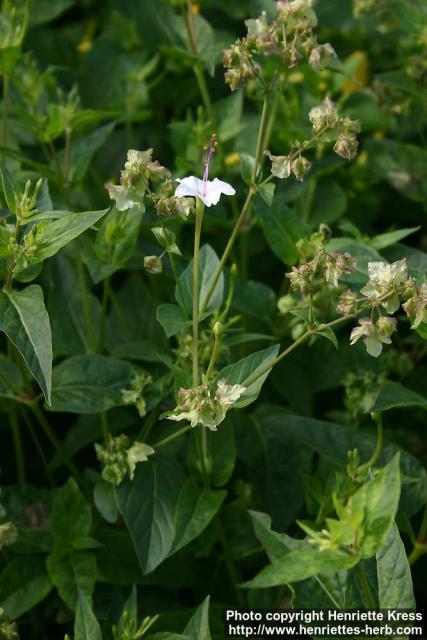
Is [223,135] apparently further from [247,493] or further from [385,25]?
[247,493]

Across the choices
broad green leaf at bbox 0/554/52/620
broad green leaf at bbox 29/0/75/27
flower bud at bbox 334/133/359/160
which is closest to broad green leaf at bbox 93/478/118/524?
broad green leaf at bbox 0/554/52/620

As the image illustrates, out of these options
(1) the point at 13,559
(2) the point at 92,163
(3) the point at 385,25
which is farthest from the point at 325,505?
(3) the point at 385,25

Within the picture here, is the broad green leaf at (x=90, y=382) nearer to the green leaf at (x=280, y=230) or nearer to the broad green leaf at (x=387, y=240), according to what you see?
the green leaf at (x=280, y=230)

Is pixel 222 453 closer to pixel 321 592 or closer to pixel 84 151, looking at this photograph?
pixel 321 592

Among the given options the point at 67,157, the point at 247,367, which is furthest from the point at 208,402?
the point at 67,157

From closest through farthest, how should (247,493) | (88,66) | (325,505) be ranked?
(325,505), (247,493), (88,66)

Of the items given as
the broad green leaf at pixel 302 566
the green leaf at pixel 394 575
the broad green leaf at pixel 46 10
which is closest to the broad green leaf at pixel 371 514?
the broad green leaf at pixel 302 566

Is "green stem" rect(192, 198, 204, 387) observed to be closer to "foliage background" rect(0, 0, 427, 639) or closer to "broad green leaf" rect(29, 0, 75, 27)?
"foliage background" rect(0, 0, 427, 639)
